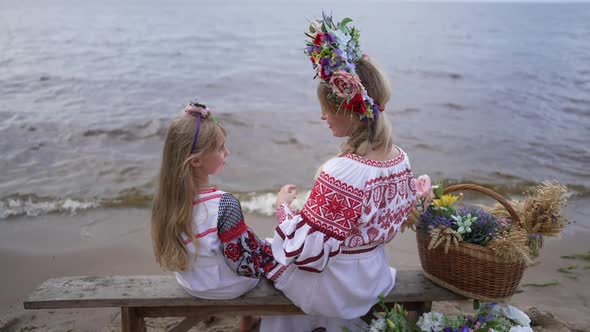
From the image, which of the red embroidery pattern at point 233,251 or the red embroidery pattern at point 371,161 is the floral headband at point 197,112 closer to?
the red embroidery pattern at point 233,251

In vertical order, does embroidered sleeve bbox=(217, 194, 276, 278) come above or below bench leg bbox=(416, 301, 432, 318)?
above

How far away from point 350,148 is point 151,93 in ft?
32.7

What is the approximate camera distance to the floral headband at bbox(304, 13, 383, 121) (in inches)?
87.4

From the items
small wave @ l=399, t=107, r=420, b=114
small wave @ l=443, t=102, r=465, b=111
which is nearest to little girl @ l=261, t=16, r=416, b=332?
small wave @ l=399, t=107, r=420, b=114

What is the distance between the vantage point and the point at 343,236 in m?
2.26

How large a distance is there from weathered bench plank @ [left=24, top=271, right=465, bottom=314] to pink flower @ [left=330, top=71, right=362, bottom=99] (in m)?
1.14

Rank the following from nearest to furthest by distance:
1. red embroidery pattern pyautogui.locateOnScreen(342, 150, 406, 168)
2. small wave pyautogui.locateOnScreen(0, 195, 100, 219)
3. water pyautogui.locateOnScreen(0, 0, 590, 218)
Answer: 1. red embroidery pattern pyautogui.locateOnScreen(342, 150, 406, 168)
2. small wave pyautogui.locateOnScreen(0, 195, 100, 219)
3. water pyautogui.locateOnScreen(0, 0, 590, 218)

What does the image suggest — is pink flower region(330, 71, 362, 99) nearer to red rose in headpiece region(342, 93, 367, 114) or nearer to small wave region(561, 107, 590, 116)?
red rose in headpiece region(342, 93, 367, 114)

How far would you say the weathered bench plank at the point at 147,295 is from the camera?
8.51 ft

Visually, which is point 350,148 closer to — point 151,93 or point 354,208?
point 354,208

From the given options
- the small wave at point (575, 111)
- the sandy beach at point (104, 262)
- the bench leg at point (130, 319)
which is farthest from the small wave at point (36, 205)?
the small wave at point (575, 111)

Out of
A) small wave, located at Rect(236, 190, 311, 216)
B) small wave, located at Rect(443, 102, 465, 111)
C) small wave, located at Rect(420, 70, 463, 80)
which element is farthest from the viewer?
small wave, located at Rect(420, 70, 463, 80)

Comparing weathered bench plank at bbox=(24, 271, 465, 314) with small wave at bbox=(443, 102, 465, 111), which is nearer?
weathered bench plank at bbox=(24, 271, 465, 314)

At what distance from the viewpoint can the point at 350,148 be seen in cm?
243
